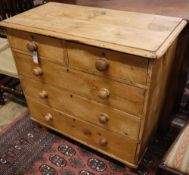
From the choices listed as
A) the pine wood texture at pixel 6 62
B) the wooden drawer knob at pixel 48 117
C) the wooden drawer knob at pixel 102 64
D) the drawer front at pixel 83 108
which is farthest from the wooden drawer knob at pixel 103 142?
the pine wood texture at pixel 6 62

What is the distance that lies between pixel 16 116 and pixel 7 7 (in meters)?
1.12

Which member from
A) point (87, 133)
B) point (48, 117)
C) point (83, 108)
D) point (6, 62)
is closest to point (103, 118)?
point (83, 108)

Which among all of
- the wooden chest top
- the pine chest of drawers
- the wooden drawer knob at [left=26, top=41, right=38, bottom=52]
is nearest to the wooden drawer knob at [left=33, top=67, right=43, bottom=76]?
the pine chest of drawers

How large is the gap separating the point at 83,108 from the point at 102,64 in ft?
1.24

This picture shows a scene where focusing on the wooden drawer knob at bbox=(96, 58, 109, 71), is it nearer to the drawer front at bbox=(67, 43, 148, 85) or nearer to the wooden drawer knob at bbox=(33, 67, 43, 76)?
the drawer front at bbox=(67, 43, 148, 85)

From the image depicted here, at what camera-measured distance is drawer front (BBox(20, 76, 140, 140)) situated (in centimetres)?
116

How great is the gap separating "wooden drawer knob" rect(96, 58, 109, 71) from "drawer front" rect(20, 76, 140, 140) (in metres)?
0.25

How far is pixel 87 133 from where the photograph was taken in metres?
1.40

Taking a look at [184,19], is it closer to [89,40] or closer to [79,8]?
[89,40]

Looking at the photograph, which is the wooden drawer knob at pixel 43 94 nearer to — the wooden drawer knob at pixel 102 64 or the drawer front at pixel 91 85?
the drawer front at pixel 91 85

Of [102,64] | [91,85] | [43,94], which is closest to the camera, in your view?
[102,64]

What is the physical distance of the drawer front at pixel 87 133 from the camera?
1.27 m

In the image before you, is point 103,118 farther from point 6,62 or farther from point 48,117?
point 6,62

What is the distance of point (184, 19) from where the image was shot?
3.65ft
